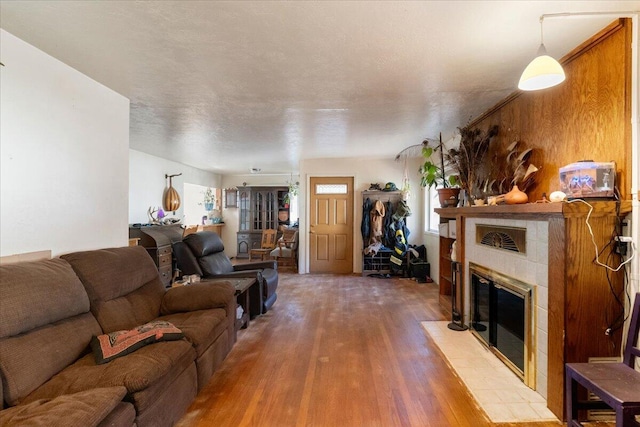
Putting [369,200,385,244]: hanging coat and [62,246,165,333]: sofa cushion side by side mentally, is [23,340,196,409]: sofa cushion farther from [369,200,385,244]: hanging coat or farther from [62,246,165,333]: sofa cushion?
[369,200,385,244]: hanging coat

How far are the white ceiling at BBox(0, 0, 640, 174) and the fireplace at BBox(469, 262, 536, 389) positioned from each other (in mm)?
1588

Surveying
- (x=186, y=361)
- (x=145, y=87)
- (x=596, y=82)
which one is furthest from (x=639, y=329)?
(x=145, y=87)

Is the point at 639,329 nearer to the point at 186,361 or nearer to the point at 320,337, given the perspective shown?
the point at 320,337

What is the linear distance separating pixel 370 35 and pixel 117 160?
7.70 feet

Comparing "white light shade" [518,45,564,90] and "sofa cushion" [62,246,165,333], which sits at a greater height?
"white light shade" [518,45,564,90]

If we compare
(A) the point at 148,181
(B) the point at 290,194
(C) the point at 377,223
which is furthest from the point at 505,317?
(B) the point at 290,194

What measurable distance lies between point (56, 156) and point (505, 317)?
3.53 meters

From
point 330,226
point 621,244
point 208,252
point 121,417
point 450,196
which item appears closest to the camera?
point 121,417

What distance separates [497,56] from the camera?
6.72 ft

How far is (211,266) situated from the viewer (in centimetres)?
337

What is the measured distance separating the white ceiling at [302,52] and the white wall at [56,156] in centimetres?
16

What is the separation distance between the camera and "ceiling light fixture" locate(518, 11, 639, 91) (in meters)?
1.55

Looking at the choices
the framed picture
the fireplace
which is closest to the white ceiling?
the fireplace

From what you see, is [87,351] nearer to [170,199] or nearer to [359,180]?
[170,199]
